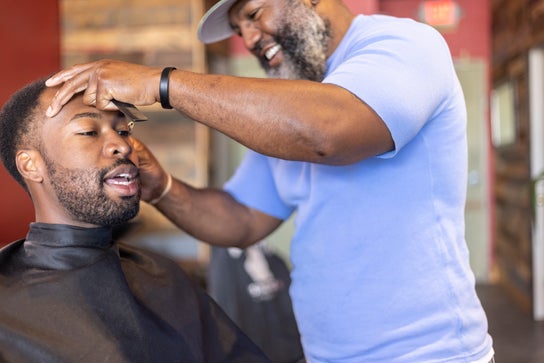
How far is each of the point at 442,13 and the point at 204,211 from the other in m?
5.40

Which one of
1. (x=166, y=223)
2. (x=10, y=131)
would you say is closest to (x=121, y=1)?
(x=166, y=223)

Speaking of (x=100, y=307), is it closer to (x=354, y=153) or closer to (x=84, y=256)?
(x=84, y=256)

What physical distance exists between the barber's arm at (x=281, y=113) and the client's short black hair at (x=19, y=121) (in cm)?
46

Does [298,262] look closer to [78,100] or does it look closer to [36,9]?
[78,100]

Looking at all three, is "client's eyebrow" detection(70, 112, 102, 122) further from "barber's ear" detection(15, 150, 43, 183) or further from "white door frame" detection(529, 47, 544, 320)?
"white door frame" detection(529, 47, 544, 320)

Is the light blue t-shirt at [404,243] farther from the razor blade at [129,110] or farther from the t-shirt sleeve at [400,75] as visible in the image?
the razor blade at [129,110]

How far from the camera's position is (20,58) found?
7.70 ft

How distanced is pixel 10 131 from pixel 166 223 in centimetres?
322

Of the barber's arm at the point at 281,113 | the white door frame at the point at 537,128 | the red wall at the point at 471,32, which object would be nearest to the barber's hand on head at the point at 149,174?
the barber's arm at the point at 281,113

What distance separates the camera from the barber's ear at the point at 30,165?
1537mm

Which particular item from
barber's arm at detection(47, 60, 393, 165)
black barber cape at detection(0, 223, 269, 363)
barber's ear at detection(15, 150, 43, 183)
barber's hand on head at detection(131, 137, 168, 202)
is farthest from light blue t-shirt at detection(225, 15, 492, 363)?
barber's ear at detection(15, 150, 43, 183)

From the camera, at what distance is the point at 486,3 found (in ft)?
21.4

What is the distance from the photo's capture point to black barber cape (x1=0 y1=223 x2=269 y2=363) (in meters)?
1.33

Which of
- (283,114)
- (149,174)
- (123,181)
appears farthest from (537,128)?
(283,114)
